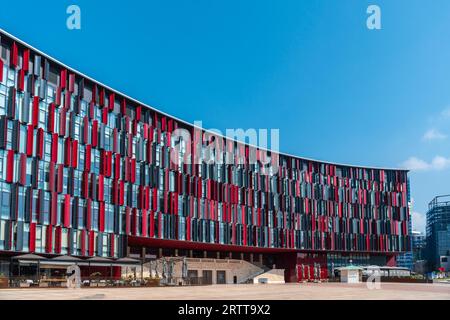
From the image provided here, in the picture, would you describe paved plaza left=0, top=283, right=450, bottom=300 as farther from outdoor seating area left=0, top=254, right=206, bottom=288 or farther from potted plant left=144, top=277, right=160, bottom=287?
potted plant left=144, top=277, right=160, bottom=287

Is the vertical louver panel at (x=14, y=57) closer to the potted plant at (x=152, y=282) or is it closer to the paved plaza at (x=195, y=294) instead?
the paved plaza at (x=195, y=294)

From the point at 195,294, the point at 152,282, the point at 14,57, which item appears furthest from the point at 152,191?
the point at 195,294

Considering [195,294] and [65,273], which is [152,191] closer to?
[65,273]

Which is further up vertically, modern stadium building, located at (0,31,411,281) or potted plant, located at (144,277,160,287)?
modern stadium building, located at (0,31,411,281)

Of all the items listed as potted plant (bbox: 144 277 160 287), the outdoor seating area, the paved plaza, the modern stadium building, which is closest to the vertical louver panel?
the modern stadium building

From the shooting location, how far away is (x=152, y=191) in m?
76.9

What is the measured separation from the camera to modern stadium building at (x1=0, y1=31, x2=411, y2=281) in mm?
58719

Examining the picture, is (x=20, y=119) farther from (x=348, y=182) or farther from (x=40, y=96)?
(x=348, y=182)

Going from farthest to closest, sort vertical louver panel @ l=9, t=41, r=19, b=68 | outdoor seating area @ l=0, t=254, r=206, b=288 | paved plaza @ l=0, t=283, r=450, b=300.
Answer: vertical louver panel @ l=9, t=41, r=19, b=68, outdoor seating area @ l=0, t=254, r=206, b=288, paved plaza @ l=0, t=283, r=450, b=300

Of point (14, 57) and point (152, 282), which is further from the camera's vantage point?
point (152, 282)

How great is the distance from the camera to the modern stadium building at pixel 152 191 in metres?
58.7

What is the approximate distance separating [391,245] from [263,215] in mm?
33781

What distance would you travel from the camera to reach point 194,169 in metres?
85.1
